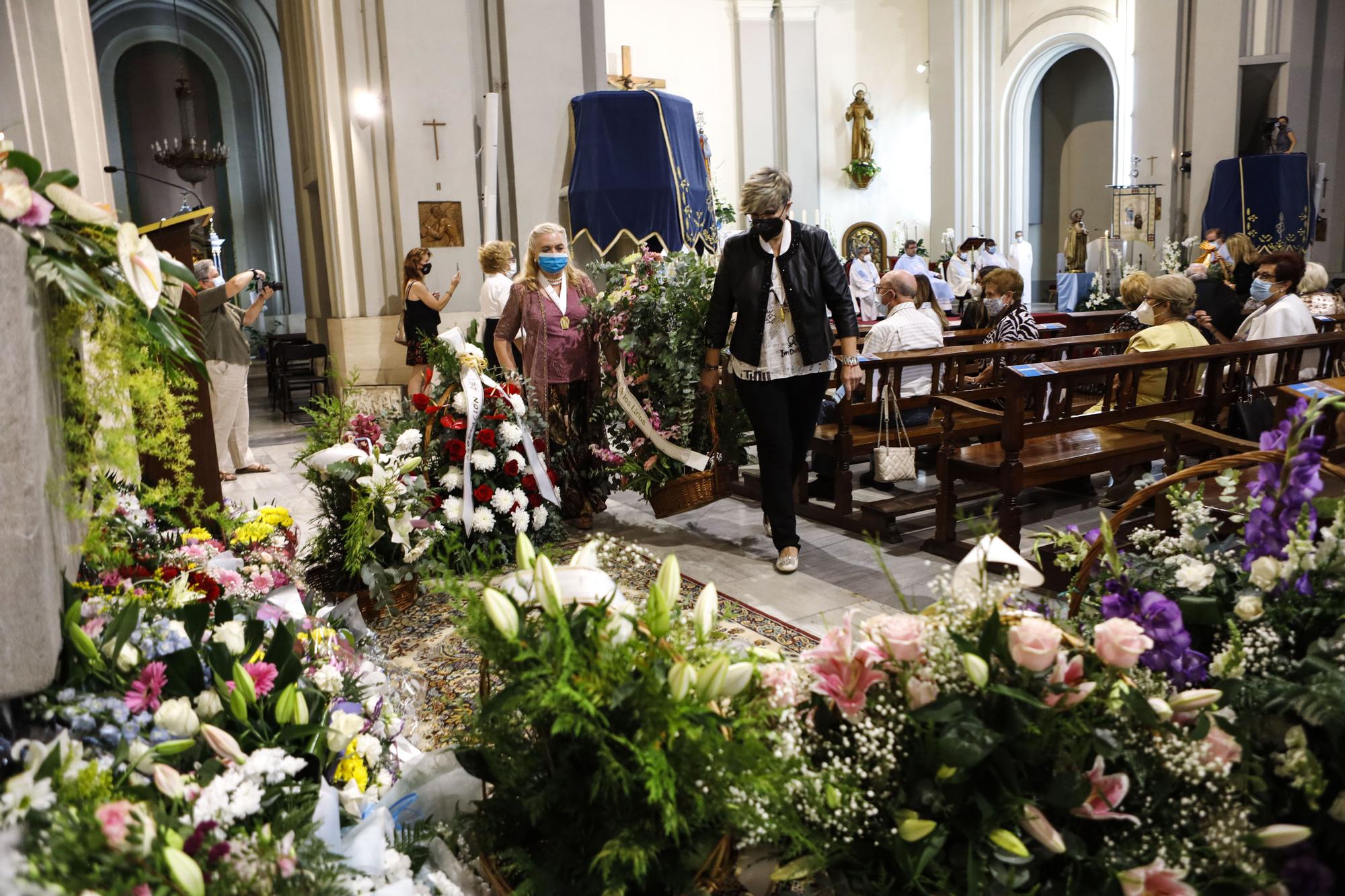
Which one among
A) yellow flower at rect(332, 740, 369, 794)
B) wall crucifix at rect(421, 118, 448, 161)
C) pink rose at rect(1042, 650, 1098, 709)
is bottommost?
yellow flower at rect(332, 740, 369, 794)

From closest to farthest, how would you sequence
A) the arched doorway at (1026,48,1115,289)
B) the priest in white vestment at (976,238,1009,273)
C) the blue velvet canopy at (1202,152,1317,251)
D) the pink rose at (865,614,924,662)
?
the pink rose at (865,614,924,662) → the blue velvet canopy at (1202,152,1317,251) → the priest in white vestment at (976,238,1009,273) → the arched doorway at (1026,48,1115,289)

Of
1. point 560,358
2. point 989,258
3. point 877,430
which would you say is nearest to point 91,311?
point 560,358

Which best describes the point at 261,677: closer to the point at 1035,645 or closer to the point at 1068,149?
the point at 1035,645

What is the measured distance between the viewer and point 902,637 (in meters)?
1.43

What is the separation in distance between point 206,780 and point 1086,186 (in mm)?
19580

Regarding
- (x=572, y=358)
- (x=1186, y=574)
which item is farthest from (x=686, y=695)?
(x=572, y=358)

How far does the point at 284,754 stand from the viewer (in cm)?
139

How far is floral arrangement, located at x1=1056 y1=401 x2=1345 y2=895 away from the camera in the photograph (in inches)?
55.9

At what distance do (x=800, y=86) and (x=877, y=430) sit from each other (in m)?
13.0

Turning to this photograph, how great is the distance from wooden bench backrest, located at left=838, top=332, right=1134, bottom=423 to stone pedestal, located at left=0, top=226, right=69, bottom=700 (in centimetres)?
372

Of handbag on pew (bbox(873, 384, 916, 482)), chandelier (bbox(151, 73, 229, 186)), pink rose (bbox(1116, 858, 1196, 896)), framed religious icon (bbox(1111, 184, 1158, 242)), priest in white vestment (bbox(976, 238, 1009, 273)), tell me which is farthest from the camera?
chandelier (bbox(151, 73, 229, 186))

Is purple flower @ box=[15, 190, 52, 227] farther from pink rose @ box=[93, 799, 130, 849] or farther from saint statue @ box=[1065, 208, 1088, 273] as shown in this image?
saint statue @ box=[1065, 208, 1088, 273]

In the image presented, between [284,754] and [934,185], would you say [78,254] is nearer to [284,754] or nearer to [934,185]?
[284,754]

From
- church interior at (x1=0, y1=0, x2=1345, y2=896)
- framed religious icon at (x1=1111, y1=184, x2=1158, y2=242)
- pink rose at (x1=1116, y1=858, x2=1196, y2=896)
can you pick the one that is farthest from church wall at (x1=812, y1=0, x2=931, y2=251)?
pink rose at (x1=1116, y1=858, x2=1196, y2=896)
